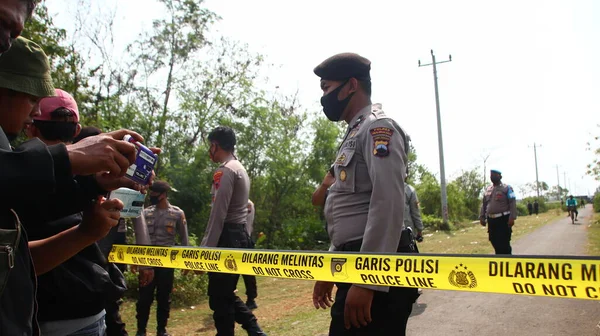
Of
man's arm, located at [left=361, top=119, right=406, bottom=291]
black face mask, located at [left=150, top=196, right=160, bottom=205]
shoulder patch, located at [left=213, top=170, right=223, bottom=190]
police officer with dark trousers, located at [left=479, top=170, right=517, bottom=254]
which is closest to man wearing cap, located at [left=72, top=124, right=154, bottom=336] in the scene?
shoulder patch, located at [left=213, top=170, right=223, bottom=190]

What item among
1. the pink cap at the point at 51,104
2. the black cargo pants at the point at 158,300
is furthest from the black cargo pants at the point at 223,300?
the pink cap at the point at 51,104

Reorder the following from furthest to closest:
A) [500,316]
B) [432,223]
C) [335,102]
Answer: [432,223]
[500,316]
[335,102]

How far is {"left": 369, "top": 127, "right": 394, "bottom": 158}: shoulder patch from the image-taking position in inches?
84.6

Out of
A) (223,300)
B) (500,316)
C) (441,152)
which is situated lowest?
(500,316)

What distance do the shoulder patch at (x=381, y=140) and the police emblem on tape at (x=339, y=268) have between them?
0.56m

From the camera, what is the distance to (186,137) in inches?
664

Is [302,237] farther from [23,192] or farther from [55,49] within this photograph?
[23,192]

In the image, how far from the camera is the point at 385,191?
2.09 meters

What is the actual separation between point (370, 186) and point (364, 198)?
7cm

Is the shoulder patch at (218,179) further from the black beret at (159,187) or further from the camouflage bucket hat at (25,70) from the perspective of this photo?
the camouflage bucket hat at (25,70)

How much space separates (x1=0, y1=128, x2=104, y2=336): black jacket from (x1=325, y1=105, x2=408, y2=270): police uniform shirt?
1378 millimetres

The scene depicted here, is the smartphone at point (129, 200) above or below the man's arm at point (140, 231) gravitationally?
above

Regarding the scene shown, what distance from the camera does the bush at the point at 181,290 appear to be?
7.09 m

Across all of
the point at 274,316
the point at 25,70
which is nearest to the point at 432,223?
the point at 274,316
